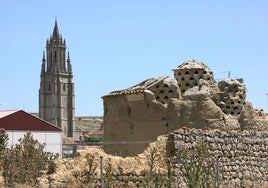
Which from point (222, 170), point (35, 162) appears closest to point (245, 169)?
point (222, 170)

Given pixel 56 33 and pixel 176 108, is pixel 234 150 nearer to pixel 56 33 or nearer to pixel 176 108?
pixel 176 108

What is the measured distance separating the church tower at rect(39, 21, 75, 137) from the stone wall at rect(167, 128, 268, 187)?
147217mm

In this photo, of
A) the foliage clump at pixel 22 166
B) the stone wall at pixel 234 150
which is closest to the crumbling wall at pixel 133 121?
the stone wall at pixel 234 150

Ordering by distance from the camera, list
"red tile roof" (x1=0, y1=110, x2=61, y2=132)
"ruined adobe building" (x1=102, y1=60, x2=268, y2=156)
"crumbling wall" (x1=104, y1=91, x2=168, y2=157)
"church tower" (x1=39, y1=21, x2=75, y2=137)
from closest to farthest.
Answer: "ruined adobe building" (x1=102, y1=60, x2=268, y2=156) → "crumbling wall" (x1=104, y1=91, x2=168, y2=157) → "red tile roof" (x1=0, y1=110, x2=61, y2=132) → "church tower" (x1=39, y1=21, x2=75, y2=137)

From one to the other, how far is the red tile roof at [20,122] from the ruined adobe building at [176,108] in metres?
24.3

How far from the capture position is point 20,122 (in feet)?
177

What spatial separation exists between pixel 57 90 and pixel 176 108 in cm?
14774

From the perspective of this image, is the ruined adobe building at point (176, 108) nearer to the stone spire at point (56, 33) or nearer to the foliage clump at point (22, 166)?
the foliage clump at point (22, 166)

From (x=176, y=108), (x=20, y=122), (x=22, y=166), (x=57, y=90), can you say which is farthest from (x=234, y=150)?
(x=57, y=90)

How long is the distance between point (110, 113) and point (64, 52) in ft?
507

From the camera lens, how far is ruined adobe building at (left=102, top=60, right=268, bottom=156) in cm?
2472

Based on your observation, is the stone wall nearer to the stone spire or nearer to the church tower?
the church tower

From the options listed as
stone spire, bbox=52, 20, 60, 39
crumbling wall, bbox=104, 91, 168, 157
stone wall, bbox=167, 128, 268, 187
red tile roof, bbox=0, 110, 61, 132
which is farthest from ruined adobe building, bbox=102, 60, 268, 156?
stone spire, bbox=52, 20, 60, 39

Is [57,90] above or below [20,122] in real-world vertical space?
above
